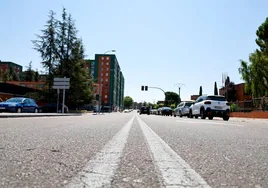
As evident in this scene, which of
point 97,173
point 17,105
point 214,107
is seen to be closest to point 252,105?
point 214,107

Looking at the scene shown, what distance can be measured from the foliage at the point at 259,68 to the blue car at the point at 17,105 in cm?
2837

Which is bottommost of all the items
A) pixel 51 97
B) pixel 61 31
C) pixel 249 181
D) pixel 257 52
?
pixel 249 181

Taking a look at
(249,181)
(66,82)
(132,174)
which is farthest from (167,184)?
(66,82)

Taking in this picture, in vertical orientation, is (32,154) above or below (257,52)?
below

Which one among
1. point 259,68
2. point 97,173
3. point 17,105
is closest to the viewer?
point 97,173

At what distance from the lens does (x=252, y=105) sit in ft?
85.4

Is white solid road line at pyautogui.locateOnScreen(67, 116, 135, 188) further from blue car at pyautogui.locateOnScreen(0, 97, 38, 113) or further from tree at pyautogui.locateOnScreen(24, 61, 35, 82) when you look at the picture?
tree at pyautogui.locateOnScreen(24, 61, 35, 82)

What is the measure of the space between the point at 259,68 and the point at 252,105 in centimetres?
1239

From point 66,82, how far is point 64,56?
1916 centimetres

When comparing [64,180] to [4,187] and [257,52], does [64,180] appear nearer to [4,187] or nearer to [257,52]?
[4,187]

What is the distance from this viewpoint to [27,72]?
348 feet

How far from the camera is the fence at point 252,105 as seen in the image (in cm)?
2341

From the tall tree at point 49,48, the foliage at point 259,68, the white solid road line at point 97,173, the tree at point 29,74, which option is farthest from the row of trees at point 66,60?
the tree at point 29,74

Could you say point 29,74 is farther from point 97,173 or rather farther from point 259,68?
point 97,173
